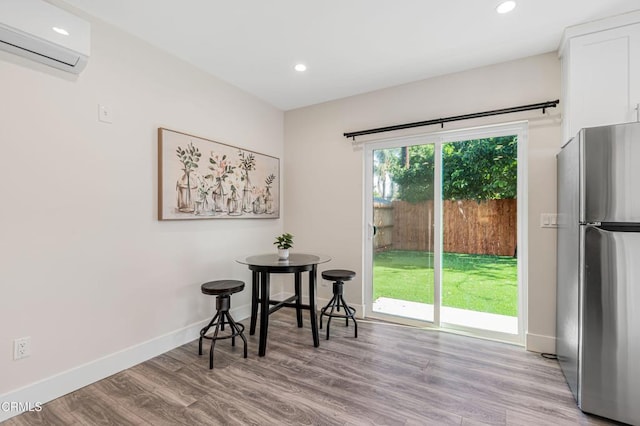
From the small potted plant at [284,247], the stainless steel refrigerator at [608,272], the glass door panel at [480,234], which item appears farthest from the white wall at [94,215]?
the stainless steel refrigerator at [608,272]

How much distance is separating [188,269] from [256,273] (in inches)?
25.2

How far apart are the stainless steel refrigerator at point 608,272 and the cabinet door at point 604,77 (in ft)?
1.65

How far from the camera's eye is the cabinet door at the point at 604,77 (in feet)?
6.81

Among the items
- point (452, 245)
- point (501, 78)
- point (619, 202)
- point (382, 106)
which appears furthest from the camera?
point (382, 106)

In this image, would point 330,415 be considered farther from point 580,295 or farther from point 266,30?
point 266,30

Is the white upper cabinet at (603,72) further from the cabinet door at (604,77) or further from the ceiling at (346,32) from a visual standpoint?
the ceiling at (346,32)

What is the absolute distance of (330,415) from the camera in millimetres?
1785

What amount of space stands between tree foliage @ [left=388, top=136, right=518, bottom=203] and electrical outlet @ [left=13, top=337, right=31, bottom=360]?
3274 millimetres

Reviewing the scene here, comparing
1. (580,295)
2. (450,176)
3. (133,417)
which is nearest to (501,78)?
(450,176)

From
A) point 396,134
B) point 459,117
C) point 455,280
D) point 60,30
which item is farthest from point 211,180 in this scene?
point 455,280

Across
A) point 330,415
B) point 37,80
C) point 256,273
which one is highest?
point 37,80

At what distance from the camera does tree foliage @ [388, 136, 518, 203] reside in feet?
9.33

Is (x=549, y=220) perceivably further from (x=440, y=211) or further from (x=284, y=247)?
(x=284, y=247)

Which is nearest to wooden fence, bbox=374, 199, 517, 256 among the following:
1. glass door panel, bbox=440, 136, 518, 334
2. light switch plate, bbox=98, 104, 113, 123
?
glass door panel, bbox=440, 136, 518, 334
